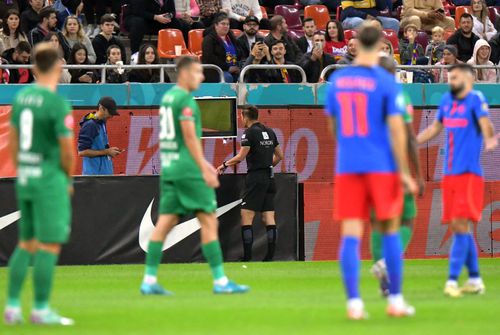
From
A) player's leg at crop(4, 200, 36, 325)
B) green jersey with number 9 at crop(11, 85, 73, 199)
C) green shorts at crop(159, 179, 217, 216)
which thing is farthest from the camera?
green shorts at crop(159, 179, 217, 216)

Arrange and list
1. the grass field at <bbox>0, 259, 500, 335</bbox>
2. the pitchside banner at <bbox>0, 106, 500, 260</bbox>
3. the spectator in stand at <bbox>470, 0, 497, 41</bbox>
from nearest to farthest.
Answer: the grass field at <bbox>0, 259, 500, 335</bbox>
the pitchside banner at <bbox>0, 106, 500, 260</bbox>
the spectator in stand at <bbox>470, 0, 497, 41</bbox>

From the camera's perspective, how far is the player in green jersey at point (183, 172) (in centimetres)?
1152

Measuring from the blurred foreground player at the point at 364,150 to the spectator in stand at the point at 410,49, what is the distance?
13.1 meters

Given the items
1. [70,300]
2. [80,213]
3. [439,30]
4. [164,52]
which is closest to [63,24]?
[164,52]

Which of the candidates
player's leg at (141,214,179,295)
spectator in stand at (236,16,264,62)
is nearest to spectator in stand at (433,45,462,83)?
spectator in stand at (236,16,264,62)

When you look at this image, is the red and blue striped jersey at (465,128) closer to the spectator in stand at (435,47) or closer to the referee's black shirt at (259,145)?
the referee's black shirt at (259,145)

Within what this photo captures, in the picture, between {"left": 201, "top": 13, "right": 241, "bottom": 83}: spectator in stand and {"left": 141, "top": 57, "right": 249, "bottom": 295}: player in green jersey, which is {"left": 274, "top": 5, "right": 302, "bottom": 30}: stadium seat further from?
{"left": 141, "top": 57, "right": 249, "bottom": 295}: player in green jersey

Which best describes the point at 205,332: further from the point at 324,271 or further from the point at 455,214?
the point at 324,271

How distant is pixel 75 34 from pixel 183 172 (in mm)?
9440

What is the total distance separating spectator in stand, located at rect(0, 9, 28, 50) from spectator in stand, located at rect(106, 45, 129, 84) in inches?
62.4

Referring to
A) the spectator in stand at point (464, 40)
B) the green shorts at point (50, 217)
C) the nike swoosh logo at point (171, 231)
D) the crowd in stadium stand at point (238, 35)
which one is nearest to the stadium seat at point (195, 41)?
the crowd in stadium stand at point (238, 35)

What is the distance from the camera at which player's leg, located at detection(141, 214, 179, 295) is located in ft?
38.5

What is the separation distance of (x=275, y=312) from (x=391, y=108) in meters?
2.25

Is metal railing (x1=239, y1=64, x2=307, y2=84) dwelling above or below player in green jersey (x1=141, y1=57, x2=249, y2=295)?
above
